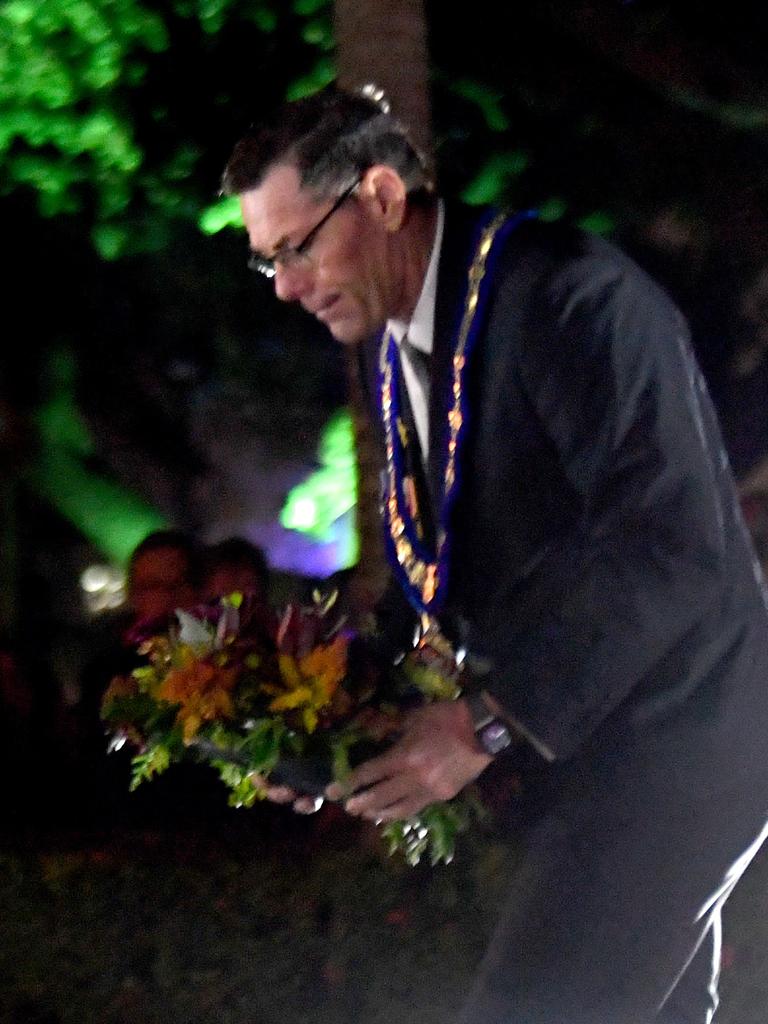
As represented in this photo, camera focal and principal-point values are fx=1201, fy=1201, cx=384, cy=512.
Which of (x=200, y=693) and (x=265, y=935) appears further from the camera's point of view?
(x=265, y=935)

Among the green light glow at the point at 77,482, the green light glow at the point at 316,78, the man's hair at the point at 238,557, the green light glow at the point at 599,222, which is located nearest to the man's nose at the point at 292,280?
the green light glow at the point at 316,78

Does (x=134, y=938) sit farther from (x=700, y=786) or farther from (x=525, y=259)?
(x=525, y=259)

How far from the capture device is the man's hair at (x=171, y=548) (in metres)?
3.58

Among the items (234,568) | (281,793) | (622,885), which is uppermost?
(281,793)

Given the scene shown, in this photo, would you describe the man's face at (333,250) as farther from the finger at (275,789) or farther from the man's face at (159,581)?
the man's face at (159,581)

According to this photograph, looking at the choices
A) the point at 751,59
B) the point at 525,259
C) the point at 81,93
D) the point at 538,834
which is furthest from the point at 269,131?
the point at 751,59

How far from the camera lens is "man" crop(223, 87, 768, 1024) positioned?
4.78 ft

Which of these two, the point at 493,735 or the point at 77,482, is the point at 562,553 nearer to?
the point at 493,735

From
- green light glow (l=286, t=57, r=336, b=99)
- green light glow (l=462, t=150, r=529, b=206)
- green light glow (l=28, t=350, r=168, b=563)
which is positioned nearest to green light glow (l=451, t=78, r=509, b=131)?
green light glow (l=462, t=150, r=529, b=206)

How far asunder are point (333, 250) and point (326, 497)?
1848 millimetres

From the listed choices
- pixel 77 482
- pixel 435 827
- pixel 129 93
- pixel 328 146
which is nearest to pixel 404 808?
pixel 435 827

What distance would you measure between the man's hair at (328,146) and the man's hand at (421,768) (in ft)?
2.39

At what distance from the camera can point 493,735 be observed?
61.2 inches

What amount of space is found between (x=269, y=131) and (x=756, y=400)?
6.50 ft
